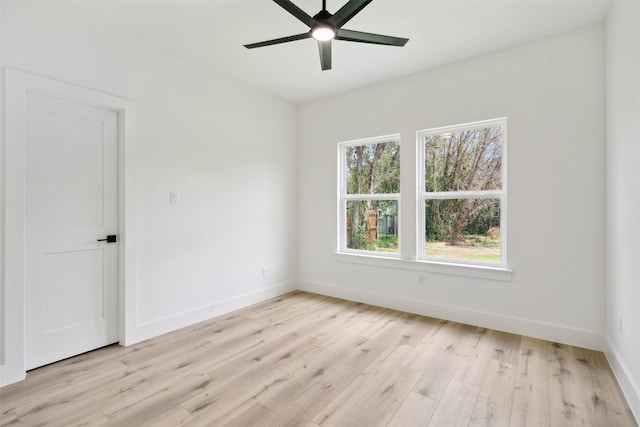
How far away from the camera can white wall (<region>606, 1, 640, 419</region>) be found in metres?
1.85

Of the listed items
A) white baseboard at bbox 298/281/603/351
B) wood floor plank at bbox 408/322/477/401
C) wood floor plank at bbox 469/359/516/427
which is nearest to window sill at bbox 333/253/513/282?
white baseboard at bbox 298/281/603/351

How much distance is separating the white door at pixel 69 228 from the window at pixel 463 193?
3.21m

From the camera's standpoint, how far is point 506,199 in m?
3.05

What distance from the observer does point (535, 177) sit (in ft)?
9.46

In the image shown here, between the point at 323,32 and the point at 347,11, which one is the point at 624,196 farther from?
the point at 323,32

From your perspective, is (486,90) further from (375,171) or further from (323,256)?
(323,256)

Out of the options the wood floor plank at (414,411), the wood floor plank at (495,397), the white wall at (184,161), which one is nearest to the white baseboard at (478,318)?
the wood floor plank at (495,397)

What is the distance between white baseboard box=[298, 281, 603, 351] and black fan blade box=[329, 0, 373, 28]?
2.91 meters

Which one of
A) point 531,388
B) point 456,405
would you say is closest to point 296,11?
point 456,405

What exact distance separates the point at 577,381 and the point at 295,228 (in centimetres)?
345

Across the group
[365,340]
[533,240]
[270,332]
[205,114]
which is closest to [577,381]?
[533,240]

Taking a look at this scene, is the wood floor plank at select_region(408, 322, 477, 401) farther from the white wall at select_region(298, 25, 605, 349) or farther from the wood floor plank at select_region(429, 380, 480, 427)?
the white wall at select_region(298, 25, 605, 349)

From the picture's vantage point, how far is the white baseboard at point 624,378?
5.92 ft

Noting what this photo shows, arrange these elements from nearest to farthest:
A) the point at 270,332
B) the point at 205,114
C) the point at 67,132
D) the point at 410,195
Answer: the point at 67,132 → the point at 270,332 → the point at 205,114 → the point at 410,195
